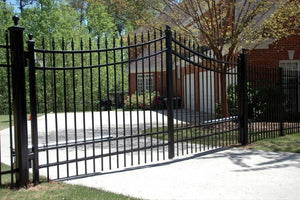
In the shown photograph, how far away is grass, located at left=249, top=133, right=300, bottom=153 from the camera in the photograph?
26.4ft

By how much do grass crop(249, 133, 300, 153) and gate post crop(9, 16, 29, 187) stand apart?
5.68 meters

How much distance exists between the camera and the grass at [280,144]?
26.4 ft

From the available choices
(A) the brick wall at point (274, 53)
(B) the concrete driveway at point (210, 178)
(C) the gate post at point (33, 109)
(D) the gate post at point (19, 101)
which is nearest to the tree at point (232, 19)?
(A) the brick wall at point (274, 53)

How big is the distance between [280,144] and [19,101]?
6767 millimetres

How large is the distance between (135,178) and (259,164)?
8.61ft

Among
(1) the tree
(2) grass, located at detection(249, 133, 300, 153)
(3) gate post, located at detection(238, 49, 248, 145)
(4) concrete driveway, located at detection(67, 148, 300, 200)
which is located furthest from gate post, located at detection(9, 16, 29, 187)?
(1) the tree

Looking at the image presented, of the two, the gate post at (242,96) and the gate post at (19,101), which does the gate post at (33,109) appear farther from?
the gate post at (242,96)

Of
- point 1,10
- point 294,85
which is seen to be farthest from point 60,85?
point 294,85

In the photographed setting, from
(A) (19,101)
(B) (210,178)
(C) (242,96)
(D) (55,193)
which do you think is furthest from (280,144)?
(A) (19,101)

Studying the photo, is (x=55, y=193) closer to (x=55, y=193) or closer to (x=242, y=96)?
(x=55, y=193)

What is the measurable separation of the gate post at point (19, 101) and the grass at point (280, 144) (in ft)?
18.6

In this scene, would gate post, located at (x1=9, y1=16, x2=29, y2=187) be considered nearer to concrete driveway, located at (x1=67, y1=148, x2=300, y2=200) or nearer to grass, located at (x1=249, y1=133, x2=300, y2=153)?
concrete driveway, located at (x1=67, y1=148, x2=300, y2=200)

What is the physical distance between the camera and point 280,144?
28.6 feet

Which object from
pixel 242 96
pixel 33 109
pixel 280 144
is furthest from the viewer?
pixel 280 144
